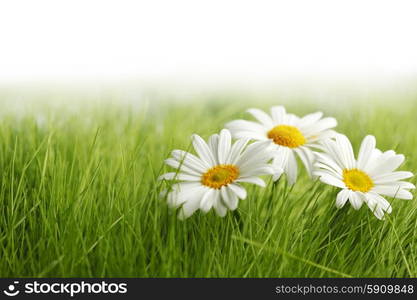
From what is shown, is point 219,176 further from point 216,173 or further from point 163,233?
point 163,233

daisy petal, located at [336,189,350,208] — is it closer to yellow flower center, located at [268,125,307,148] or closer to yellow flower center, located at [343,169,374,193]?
yellow flower center, located at [343,169,374,193]

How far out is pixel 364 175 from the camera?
96cm

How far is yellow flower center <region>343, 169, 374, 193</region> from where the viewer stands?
0.92 meters

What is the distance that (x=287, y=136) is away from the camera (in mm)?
1001

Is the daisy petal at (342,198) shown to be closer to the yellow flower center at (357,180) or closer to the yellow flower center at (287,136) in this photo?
the yellow flower center at (357,180)

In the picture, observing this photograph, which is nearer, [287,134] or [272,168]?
[272,168]

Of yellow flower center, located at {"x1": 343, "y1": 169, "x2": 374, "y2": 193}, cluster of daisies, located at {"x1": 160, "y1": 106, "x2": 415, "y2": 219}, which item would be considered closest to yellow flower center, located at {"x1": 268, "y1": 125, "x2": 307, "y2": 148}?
cluster of daisies, located at {"x1": 160, "y1": 106, "x2": 415, "y2": 219}

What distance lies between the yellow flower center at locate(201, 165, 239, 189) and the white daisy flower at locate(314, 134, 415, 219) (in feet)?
0.46

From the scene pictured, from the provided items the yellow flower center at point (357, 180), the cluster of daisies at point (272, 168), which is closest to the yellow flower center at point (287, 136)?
the cluster of daisies at point (272, 168)

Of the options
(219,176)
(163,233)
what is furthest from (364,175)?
(163,233)

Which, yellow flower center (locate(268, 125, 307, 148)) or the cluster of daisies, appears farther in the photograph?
yellow flower center (locate(268, 125, 307, 148))

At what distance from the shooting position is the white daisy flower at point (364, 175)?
89 cm

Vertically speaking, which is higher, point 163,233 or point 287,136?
point 287,136

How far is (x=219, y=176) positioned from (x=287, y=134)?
20 cm
